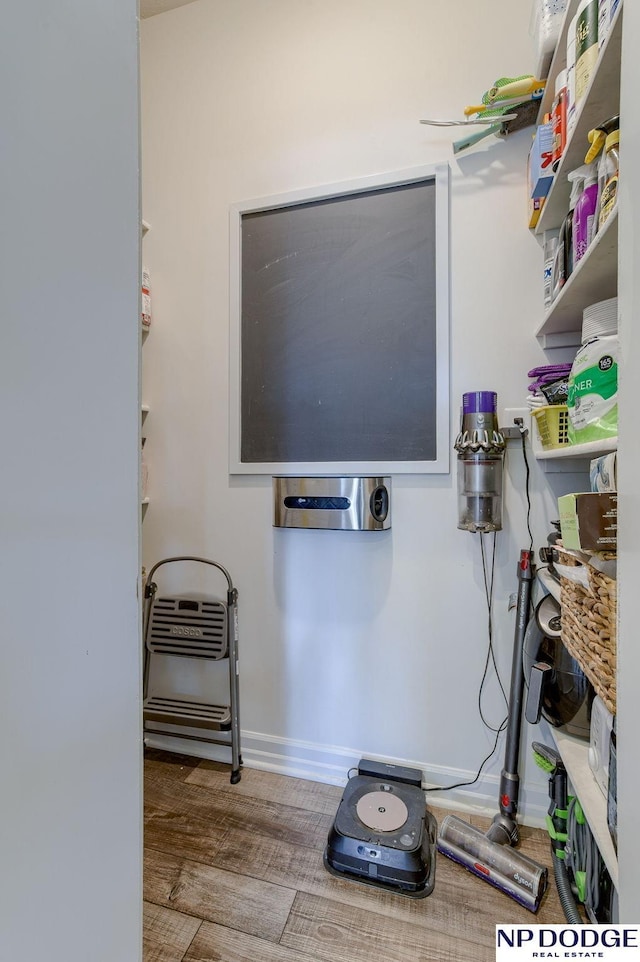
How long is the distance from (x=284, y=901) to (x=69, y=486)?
4.19ft

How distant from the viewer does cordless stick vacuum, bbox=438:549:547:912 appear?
1135 millimetres

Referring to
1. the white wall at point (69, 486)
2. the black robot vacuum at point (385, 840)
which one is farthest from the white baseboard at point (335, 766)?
the white wall at point (69, 486)

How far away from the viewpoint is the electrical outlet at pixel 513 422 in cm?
142

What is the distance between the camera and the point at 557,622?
1.17m

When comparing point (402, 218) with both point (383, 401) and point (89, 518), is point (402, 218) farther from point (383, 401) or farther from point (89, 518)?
point (89, 518)

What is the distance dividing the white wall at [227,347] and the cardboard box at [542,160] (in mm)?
185

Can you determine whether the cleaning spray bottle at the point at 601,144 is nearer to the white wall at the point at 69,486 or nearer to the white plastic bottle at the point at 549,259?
the white plastic bottle at the point at 549,259

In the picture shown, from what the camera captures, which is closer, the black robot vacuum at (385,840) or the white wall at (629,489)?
the white wall at (629,489)

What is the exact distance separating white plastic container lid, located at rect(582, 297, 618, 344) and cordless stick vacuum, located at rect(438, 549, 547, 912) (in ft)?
2.35

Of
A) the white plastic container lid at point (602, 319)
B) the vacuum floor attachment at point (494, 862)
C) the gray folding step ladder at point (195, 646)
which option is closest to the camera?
the white plastic container lid at point (602, 319)

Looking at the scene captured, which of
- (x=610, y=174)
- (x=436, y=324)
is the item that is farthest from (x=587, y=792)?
(x=436, y=324)

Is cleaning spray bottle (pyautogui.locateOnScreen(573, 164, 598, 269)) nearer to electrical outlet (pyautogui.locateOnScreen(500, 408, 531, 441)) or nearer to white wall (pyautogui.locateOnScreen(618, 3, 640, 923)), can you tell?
white wall (pyautogui.locateOnScreen(618, 3, 640, 923))

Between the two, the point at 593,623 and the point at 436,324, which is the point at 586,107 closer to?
the point at 436,324

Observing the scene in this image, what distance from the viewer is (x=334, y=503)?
1562mm
